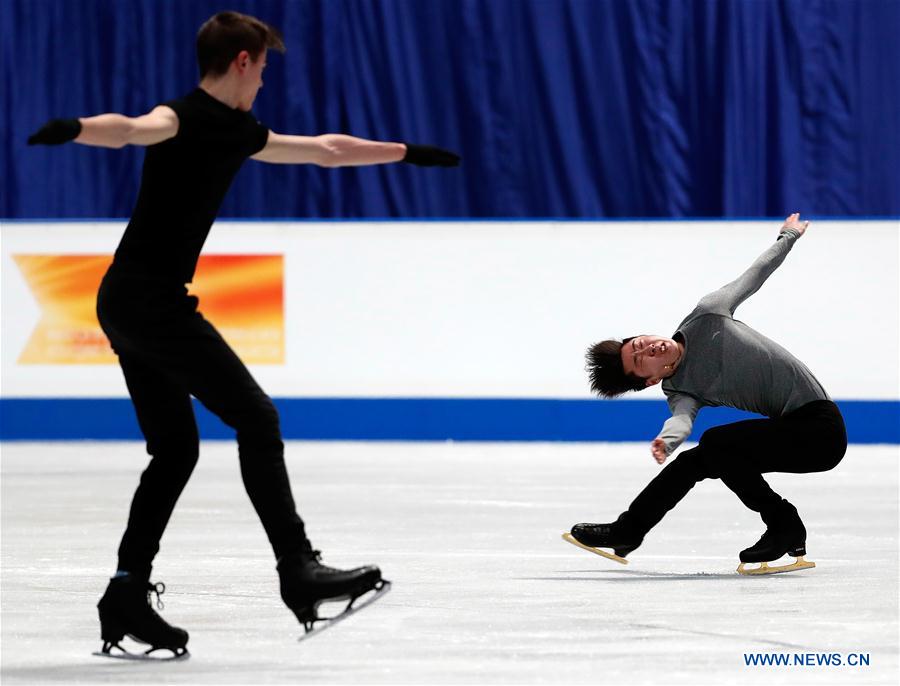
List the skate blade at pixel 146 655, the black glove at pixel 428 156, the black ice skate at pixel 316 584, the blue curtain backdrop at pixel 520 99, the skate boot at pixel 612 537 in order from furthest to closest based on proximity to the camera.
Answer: the blue curtain backdrop at pixel 520 99 < the skate boot at pixel 612 537 < the black glove at pixel 428 156 < the skate blade at pixel 146 655 < the black ice skate at pixel 316 584

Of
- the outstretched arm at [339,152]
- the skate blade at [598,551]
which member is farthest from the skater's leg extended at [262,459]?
the skate blade at [598,551]

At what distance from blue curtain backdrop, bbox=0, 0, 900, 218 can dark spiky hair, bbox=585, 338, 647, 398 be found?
6898mm

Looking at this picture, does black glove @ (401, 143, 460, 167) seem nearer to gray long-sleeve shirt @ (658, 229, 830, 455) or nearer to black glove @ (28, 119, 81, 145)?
black glove @ (28, 119, 81, 145)

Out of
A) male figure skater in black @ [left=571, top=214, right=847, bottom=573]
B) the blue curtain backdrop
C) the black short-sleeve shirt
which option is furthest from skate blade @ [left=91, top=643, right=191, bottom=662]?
the blue curtain backdrop

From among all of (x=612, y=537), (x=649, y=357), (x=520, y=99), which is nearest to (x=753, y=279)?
(x=649, y=357)

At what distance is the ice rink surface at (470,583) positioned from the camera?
3.40m

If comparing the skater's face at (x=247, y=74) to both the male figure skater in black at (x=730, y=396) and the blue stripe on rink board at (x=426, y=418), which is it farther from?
the blue stripe on rink board at (x=426, y=418)

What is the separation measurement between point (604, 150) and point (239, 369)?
8394 millimetres

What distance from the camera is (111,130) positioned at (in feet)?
10.1

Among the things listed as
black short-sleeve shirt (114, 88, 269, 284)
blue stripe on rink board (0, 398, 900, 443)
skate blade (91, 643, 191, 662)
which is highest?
black short-sleeve shirt (114, 88, 269, 284)

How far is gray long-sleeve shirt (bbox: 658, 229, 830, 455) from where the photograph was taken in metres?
4.71

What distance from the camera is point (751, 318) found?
31.8 feet

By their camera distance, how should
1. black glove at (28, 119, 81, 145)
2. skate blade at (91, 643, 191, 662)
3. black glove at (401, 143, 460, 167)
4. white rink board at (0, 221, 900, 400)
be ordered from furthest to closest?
white rink board at (0, 221, 900, 400), black glove at (401, 143, 460, 167), skate blade at (91, 643, 191, 662), black glove at (28, 119, 81, 145)

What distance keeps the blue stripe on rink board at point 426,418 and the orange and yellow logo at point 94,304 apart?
328 mm
